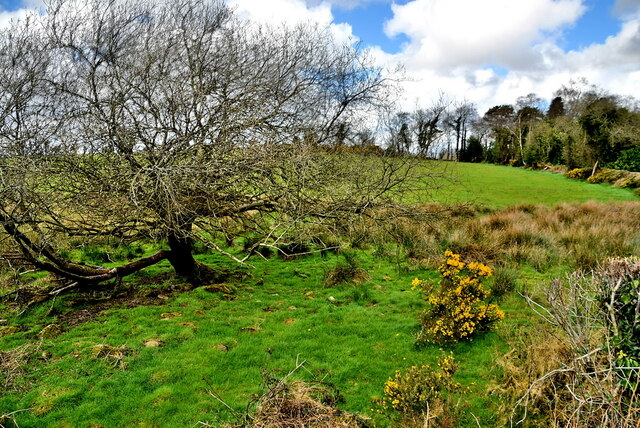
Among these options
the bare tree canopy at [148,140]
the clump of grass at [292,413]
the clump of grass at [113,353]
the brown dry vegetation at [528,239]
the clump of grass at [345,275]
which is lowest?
the clump of grass at [113,353]

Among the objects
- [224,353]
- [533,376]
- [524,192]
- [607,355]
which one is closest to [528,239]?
[533,376]

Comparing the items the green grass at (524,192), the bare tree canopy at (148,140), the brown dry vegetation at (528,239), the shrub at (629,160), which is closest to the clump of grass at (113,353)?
the bare tree canopy at (148,140)

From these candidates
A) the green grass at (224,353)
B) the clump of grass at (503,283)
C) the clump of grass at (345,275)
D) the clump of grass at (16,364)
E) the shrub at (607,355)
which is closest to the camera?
the shrub at (607,355)

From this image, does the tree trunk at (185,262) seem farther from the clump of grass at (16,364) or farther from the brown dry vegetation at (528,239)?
the brown dry vegetation at (528,239)

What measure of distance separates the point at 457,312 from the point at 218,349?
3.49 meters

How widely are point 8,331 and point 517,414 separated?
22.9 feet

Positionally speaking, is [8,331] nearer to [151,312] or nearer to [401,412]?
[151,312]

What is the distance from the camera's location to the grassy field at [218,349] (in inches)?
157

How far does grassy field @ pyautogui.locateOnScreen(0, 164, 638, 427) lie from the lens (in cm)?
399

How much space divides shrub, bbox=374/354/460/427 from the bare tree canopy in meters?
2.85

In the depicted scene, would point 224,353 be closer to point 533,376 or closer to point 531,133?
point 533,376

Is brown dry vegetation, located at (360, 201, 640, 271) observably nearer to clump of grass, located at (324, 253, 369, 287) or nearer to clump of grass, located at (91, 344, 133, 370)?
clump of grass, located at (324, 253, 369, 287)

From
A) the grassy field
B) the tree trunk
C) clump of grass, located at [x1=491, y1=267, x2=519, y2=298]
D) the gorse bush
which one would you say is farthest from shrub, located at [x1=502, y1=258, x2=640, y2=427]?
the tree trunk

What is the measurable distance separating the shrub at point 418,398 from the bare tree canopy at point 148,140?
285 centimetres
